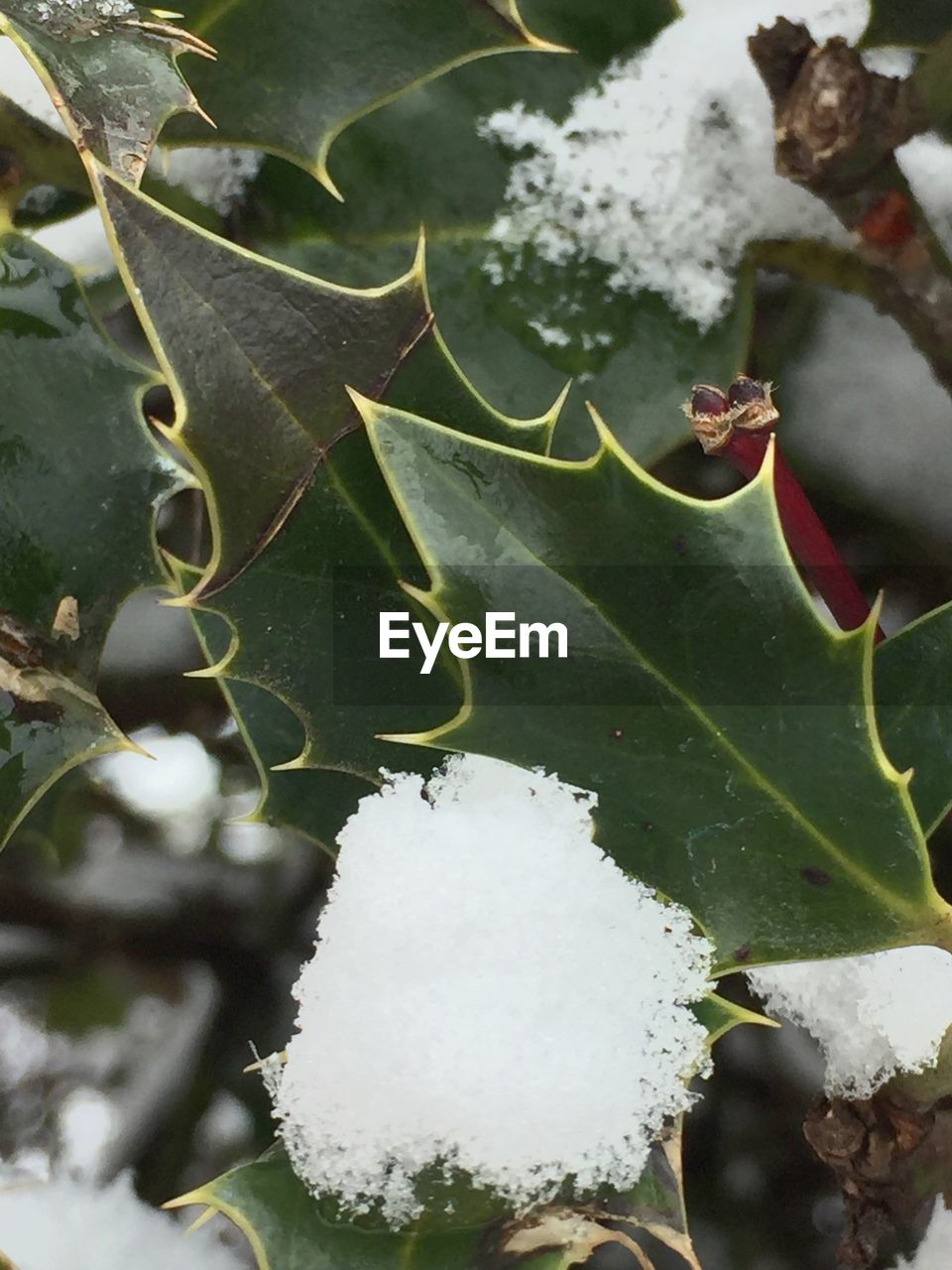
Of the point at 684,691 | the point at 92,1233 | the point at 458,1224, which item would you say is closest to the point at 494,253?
the point at 684,691

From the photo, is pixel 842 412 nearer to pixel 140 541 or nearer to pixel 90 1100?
pixel 140 541

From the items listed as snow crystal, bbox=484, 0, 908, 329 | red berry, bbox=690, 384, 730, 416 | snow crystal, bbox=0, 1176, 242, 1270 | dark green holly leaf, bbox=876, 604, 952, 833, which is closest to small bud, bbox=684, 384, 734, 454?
red berry, bbox=690, 384, 730, 416

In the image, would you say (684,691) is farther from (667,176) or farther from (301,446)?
(667,176)

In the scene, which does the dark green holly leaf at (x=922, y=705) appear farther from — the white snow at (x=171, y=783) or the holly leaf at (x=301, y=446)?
the white snow at (x=171, y=783)

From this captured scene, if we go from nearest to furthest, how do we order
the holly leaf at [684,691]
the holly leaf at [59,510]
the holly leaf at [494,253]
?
the holly leaf at [684,691], the holly leaf at [59,510], the holly leaf at [494,253]

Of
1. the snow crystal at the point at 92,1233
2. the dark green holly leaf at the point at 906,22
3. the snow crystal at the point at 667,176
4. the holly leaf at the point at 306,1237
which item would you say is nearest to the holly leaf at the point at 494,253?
the snow crystal at the point at 667,176

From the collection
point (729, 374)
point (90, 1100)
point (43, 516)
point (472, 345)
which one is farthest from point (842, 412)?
point (90, 1100)
